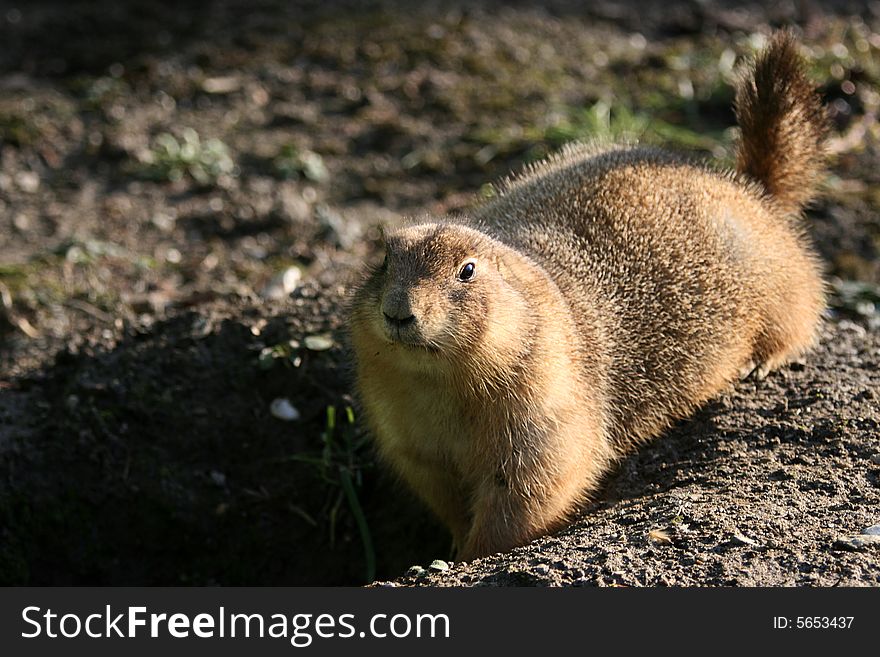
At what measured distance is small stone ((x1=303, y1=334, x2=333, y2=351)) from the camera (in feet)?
20.7

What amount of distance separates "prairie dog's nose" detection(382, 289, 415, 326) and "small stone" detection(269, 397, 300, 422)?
2001mm

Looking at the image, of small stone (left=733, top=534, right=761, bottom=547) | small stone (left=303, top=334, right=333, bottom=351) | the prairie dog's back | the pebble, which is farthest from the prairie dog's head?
the pebble

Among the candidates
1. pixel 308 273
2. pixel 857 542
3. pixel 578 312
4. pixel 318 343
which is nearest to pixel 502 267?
pixel 578 312

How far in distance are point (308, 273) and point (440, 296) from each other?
3.29 m

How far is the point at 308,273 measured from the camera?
7.69 metres

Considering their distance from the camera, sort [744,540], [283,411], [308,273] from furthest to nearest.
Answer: [308,273], [283,411], [744,540]

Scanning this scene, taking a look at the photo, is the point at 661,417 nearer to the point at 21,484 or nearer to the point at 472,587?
the point at 472,587

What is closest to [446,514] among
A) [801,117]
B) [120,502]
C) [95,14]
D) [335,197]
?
[120,502]

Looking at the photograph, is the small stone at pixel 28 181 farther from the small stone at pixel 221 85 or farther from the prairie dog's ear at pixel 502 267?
the prairie dog's ear at pixel 502 267

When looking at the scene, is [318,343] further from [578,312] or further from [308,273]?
[578,312]

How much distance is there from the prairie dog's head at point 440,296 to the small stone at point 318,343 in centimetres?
133

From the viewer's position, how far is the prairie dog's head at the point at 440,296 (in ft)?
14.6

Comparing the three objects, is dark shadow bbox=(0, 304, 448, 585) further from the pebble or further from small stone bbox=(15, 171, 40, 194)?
small stone bbox=(15, 171, 40, 194)

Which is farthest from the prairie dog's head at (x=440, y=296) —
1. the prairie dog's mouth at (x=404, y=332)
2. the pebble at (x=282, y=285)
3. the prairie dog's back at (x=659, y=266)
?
the pebble at (x=282, y=285)
